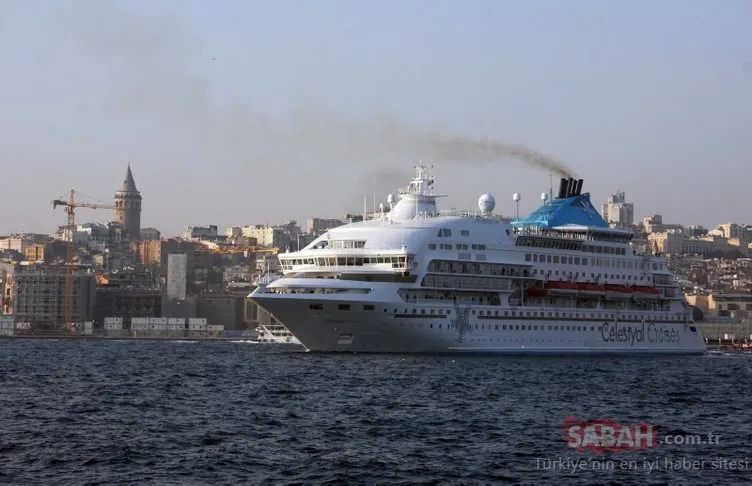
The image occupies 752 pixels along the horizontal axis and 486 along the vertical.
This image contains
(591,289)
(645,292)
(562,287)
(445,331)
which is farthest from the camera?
(645,292)

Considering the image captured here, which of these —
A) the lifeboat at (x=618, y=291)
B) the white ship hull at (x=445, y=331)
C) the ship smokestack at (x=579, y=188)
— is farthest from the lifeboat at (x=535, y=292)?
the ship smokestack at (x=579, y=188)

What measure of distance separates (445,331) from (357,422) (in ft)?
97.7

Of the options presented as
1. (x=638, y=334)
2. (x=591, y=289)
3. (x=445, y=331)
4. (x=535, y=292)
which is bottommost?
(x=445, y=331)

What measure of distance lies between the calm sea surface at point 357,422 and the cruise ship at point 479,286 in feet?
11.3

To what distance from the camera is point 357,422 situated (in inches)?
1465

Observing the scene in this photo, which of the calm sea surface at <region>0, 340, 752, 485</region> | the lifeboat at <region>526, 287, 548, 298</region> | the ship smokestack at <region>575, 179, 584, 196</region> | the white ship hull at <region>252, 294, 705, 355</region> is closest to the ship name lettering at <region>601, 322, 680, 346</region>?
the white ship hull at <region>252, 294, 705, 355</region>

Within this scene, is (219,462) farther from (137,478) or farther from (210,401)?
(210,401)

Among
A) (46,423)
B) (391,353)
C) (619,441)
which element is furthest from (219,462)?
(391,353)

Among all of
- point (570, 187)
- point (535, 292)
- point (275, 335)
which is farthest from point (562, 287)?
point (275, 335)

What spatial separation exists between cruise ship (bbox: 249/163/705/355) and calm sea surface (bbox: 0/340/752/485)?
3439 mm

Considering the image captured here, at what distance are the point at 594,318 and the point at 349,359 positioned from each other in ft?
70.3

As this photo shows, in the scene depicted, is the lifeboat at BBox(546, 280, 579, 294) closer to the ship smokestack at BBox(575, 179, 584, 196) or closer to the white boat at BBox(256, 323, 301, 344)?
the ship smokestack at BBox(575, 179, 584, 196)

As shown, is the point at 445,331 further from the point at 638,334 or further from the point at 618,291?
the point at 638,334

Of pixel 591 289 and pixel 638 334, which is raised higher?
pixel 591 289
